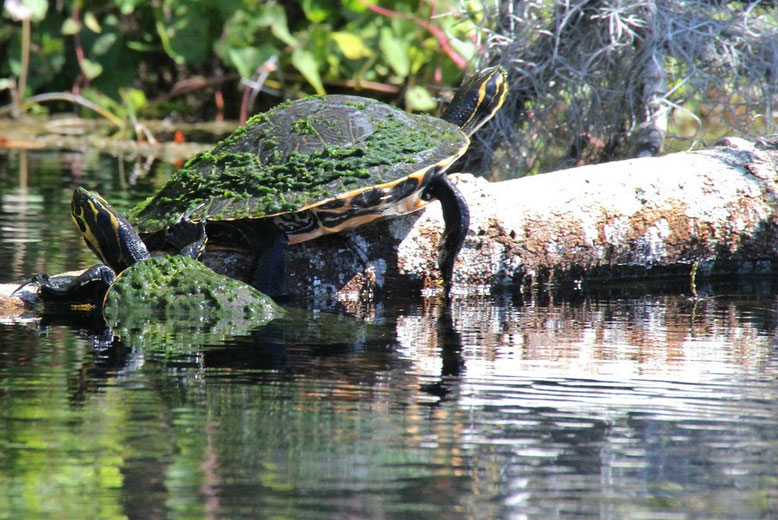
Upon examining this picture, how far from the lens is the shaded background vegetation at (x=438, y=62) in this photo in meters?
5.96

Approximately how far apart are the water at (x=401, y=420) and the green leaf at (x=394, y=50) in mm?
6061

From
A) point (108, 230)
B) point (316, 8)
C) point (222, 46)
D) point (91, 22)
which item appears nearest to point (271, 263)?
point (108, 230)

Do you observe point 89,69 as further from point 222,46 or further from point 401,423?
point 401,423

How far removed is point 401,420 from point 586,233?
7.98 ft

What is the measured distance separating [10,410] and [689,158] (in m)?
3.52

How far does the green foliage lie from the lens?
32.8ft

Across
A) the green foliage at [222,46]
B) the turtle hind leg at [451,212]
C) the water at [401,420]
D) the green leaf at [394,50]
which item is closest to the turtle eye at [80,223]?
the water at [401,420]

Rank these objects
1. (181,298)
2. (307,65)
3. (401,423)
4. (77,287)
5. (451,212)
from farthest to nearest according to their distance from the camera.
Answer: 1. (307,65)
2. (451,212)
3. (77,287)
4. (181,298)
5. (401,423)

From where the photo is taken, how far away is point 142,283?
159 inches

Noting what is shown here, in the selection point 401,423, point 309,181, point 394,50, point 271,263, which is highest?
point 394,50

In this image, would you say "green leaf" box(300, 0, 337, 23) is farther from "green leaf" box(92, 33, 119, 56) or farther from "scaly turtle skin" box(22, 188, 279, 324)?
"scaly turtle skin" box(22, 188, 279, 324)

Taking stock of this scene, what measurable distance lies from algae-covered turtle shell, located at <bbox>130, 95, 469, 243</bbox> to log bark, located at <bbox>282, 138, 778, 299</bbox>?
207mm

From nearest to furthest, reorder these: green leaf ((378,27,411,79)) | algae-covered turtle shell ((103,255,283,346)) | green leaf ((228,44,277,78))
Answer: algae-covered turtle shell ((103,255,283,346)), green leaf ((378,27,411,79)), green leaf ((228,44,277,78))

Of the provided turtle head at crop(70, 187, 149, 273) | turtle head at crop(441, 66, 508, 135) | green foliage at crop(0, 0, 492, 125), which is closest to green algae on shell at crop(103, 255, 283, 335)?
turtle head at crop(70, 187, 149, 273)
